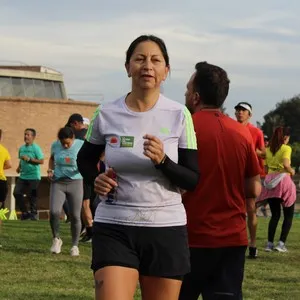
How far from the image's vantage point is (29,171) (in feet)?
63.5

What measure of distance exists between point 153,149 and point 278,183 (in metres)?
8.48

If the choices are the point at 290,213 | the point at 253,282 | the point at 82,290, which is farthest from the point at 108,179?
the point at 290,213

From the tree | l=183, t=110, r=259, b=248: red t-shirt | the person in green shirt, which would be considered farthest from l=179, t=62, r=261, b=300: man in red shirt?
the tree

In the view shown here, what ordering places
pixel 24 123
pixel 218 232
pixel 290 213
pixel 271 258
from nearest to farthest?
pixel 218 232 < pixel 271 258 < pixel 290 213 < pixel 24 123

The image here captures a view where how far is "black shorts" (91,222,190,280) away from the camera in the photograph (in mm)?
4418

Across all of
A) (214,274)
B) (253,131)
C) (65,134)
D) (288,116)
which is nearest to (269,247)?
(253,131)

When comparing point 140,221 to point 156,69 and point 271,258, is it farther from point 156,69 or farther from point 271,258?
point 271,258

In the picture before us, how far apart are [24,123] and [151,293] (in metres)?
52.9

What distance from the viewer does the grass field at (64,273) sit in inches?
333

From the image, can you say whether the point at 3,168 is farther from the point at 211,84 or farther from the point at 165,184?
the point at 165,184

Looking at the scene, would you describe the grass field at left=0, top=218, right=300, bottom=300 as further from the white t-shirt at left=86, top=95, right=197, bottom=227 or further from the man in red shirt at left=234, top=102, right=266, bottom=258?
the white t-shirt at left=86, top=95, right=197, bottom=227

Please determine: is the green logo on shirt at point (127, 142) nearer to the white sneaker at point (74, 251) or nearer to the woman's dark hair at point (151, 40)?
the woman's dark hair at point (151, 40)

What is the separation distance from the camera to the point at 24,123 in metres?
56.5

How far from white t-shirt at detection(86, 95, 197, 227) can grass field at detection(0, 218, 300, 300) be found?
3.81 m
